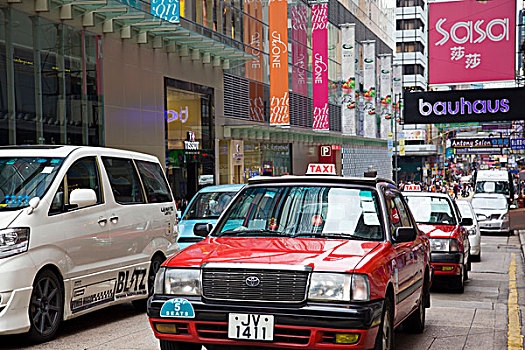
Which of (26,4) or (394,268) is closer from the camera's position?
(394,268)

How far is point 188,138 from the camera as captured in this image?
1110 inches

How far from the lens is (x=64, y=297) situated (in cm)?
772

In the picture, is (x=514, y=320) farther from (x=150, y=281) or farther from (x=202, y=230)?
(x=202, y=230)

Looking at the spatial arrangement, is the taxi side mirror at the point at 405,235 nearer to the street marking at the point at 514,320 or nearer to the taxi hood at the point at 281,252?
the taxi hood at the point at 281,252

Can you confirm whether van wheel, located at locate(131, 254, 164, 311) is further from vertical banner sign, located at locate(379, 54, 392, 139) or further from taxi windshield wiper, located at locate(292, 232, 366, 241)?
vertical banner sign, located at locate(379, 54, 392, 139)

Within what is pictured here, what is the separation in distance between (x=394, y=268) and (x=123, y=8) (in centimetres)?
1666

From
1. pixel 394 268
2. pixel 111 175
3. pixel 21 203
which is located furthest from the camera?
pixel 111 175

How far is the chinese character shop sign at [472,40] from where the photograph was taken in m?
17.9

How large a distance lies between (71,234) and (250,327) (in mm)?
3315

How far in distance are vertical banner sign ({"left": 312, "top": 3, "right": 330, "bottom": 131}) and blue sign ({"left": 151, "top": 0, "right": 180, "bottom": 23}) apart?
15460 mm

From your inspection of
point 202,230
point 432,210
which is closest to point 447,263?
point 432,210

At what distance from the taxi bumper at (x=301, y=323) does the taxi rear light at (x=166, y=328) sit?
0.49 feet

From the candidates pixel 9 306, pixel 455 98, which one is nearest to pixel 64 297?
pixel 9 306

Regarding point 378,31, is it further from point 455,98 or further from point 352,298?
point 352,298
